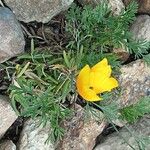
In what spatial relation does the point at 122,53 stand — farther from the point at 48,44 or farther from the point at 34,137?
the point at 34,137

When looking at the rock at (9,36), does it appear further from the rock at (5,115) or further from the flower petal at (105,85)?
the flower petal at (105,85)

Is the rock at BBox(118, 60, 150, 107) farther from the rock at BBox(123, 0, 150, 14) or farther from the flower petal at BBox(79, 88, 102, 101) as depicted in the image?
the flower petal at BBox(79, 88, 102, 101)

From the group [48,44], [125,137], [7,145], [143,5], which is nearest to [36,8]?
[48,44]

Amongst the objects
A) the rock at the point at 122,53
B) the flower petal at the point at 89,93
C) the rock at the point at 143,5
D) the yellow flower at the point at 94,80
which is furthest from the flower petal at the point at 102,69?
the rock at the point at 143,5

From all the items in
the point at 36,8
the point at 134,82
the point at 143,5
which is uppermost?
the point at 36,8

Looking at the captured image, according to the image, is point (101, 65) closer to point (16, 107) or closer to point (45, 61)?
point (45, 61)

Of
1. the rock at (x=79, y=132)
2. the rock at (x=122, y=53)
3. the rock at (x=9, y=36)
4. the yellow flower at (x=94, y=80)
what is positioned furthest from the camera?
A: the rock at (x=122, y=53)
